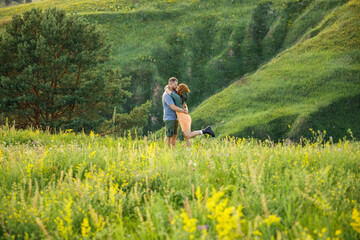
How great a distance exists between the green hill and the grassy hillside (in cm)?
10

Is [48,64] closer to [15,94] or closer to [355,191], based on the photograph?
[15,94]

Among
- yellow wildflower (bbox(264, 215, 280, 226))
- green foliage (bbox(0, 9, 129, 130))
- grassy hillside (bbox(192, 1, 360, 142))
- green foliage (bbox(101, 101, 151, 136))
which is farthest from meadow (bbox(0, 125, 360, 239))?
grassy hillside (bbox(192, 1, 360, 142))

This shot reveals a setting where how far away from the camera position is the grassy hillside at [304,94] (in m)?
26.4

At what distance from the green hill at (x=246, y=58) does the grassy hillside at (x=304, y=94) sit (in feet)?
0.33

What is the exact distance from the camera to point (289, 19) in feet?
156

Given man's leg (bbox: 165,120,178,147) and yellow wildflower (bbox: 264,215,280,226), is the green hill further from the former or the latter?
yellow wildflower (bbox: 264,215,280,226)

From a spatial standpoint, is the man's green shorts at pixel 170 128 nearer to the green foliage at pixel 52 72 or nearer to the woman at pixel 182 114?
the woman at pixel 182 114

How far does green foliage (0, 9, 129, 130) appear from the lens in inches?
803

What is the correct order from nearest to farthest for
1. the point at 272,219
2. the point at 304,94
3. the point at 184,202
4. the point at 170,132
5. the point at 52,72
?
the point at 272,219 < the point at 184,202 < the point at 170,132 < the point at 52,72 < the point at 304,94

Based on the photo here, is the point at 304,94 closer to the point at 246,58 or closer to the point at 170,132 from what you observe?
the point at 246,58

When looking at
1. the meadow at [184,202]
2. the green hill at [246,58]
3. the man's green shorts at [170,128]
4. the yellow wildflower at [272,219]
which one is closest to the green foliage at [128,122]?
the green hill at [246,58]

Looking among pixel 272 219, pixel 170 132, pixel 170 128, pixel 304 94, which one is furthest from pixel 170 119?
pixel 304 94

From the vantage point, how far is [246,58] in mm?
47375

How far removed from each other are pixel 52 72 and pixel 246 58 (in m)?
35.1
